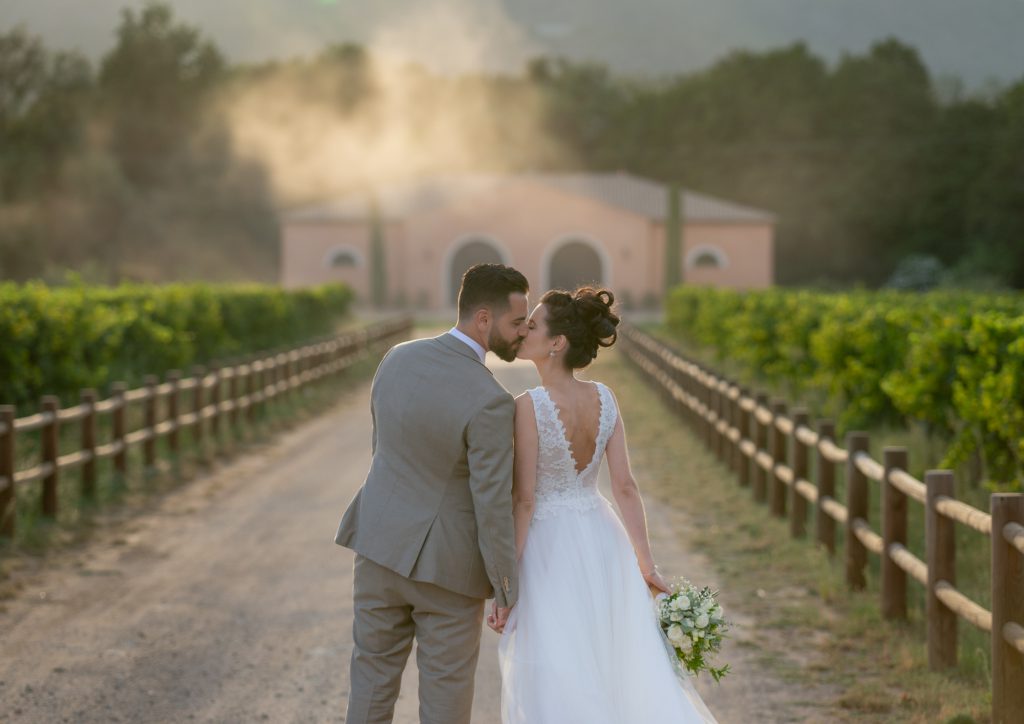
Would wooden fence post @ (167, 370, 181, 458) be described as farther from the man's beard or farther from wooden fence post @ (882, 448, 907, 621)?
the man's beard

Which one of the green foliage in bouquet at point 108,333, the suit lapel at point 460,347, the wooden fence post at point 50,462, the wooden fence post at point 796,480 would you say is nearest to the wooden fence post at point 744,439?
the wooden fence post at point 796,480

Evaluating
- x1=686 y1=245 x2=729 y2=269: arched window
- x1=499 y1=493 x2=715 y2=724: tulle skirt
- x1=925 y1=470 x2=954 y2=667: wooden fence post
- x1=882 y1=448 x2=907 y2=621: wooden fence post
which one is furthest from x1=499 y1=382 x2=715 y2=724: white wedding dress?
x1=686 y1=245 x2=729 y2=269: arched window

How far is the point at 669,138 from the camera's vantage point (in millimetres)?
72562

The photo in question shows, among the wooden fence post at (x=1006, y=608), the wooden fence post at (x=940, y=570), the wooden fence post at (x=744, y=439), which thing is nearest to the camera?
the wooden fence post at (x=1006, y=608)

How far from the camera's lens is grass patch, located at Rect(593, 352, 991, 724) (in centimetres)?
575

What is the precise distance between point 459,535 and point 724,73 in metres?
73.0

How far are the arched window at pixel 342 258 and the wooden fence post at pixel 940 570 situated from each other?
50.7m

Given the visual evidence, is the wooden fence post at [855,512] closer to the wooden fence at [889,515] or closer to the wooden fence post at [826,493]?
the wooden fence at [889,515]

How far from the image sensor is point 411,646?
13.4ft

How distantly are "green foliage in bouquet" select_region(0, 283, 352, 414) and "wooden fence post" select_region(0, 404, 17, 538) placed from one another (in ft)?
12.2

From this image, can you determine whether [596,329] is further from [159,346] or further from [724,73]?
[724,73]

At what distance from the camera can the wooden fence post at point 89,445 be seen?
1073cm

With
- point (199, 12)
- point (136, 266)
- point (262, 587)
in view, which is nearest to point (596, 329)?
point (262, 587)

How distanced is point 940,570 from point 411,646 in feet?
10.6
